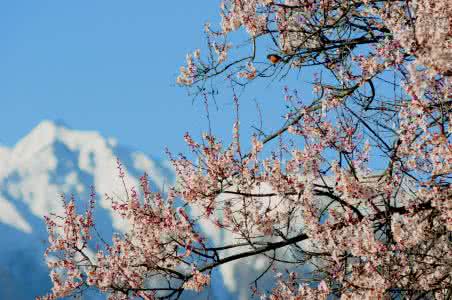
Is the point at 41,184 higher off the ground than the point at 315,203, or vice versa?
the point at 41,184

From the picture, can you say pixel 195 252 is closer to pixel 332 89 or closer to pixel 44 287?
pixel 332 89

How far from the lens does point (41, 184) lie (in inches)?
5581

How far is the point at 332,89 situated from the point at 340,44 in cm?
60

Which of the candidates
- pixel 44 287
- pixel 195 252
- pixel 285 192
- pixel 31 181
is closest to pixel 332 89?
pixel 285 192

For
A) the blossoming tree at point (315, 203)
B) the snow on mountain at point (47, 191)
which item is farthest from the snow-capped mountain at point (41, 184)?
the blossoming tree at point (315, 203)

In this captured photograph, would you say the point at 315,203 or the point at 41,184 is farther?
the point at 41,184

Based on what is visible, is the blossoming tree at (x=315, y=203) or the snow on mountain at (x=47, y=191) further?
the snow on mountain at (x=47, y=191)

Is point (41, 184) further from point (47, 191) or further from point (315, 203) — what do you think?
point (315, 203)

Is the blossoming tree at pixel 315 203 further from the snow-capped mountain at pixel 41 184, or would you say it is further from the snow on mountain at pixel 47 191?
the snow-capped mountain at pixel 41 184

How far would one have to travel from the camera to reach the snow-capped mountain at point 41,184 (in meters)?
111

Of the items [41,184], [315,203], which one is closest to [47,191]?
[41,184]

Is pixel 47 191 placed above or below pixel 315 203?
above

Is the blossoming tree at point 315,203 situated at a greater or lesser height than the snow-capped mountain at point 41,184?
lesser

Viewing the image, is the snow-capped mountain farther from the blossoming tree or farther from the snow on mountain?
the blossoming tree
